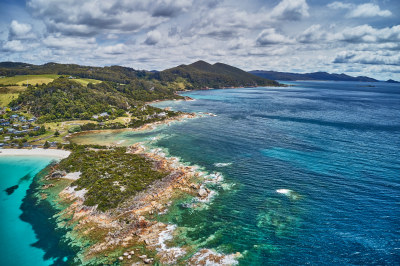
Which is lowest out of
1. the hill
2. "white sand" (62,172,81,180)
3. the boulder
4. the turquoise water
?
the turquoise water

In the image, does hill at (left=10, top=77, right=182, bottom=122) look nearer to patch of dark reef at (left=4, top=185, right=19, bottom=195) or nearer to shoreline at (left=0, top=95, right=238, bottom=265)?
patch of dark reef at (left=4, top=185, right=19, bottom=195)

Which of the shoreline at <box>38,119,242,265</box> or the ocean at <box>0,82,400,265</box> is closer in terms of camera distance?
the shoreline at <box>38,119,242,265</box>

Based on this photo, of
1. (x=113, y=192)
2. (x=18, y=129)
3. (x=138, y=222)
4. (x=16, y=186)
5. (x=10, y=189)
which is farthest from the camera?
(x=18, y=129)

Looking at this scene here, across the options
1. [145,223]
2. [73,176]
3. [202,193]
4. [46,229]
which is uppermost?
[202,193]

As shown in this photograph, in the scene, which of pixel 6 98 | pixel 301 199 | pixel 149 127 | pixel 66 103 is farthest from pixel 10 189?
pixel 6 98

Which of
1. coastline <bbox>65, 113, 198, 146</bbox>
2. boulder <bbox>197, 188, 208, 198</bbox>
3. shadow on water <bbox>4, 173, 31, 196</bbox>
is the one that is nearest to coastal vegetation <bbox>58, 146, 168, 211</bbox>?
shadow on water <bbox>4, 173, 31, 196</bbox>

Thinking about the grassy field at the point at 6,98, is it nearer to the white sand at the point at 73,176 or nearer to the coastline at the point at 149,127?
the coastline at the point at 149,127

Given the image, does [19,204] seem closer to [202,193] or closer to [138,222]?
[138,222]
